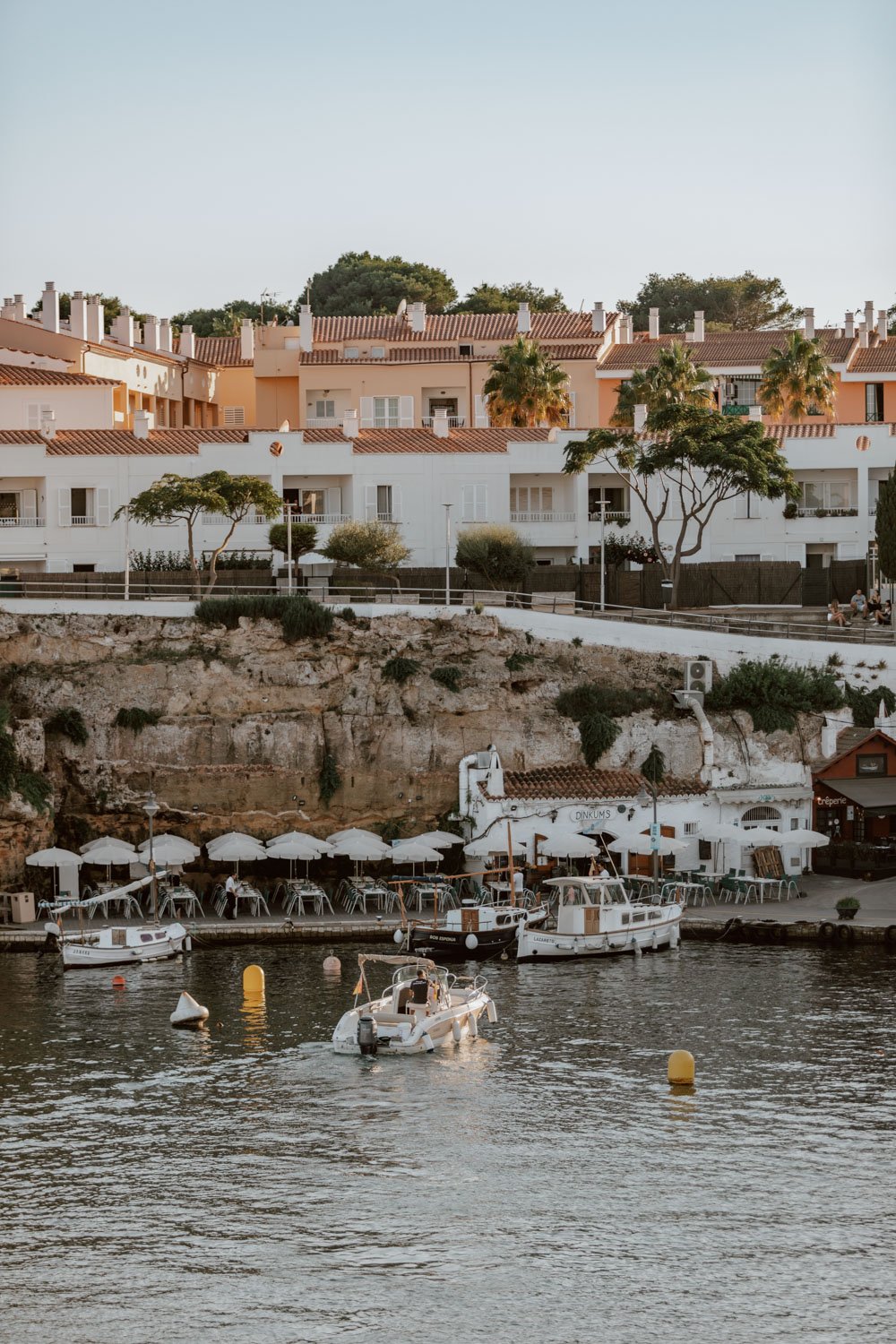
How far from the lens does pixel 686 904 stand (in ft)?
195

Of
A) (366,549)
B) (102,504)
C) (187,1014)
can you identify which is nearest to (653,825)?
(366,549)

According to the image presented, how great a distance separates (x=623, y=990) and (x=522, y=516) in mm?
35880

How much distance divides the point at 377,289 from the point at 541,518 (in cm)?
5734

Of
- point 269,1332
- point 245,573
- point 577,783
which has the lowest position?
point 269,1332

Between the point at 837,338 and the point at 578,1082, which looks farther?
the point at 837,338

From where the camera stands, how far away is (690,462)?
77.5 metres

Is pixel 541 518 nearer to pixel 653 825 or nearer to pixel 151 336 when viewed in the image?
pixel 653 825

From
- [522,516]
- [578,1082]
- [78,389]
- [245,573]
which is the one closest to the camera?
[578,1082]

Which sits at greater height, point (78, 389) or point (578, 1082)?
point (78, 389)

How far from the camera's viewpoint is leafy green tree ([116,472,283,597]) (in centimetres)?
7131

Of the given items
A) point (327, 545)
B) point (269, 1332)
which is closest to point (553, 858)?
point (327, 545)

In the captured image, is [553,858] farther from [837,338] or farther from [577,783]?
[837,338]

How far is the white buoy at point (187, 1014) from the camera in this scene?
45.4m

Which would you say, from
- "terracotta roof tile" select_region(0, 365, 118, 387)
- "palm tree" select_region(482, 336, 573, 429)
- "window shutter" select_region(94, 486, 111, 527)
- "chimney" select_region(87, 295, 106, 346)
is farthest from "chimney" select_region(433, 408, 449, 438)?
"chimney" select_region(87, 295, 106, 346)
